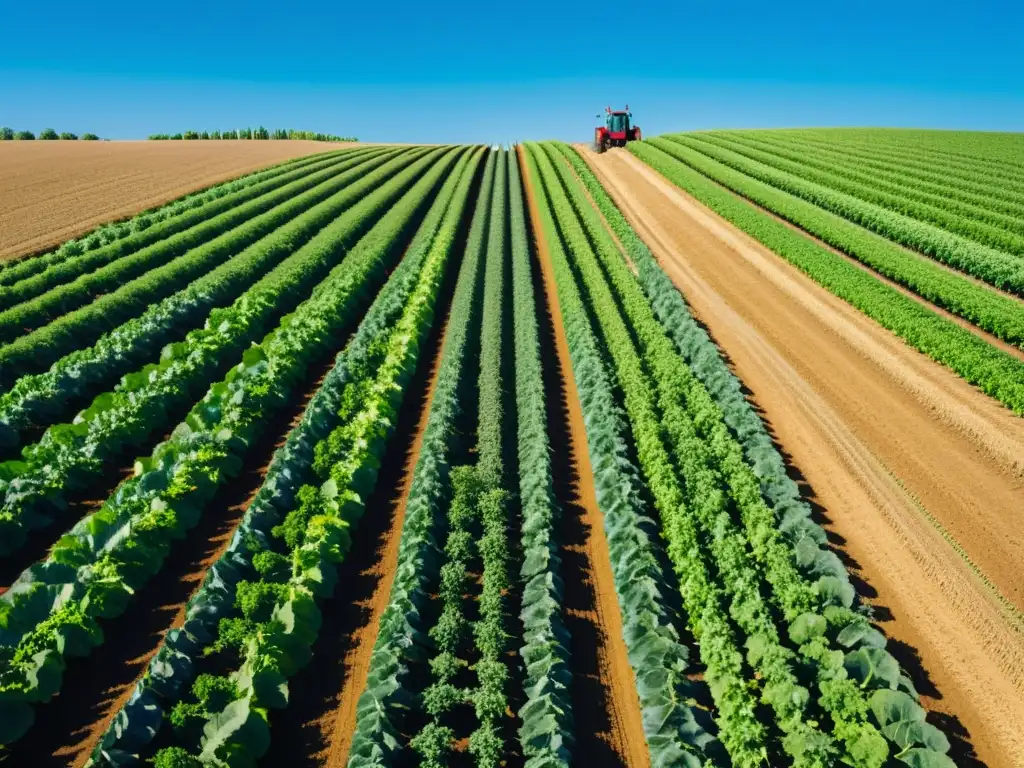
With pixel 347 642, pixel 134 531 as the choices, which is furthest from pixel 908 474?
pixel 134 531

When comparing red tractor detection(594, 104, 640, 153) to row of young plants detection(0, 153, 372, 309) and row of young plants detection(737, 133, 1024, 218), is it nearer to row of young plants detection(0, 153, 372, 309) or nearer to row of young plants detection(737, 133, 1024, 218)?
row of young plants detection(737, 133, 1024, 218)

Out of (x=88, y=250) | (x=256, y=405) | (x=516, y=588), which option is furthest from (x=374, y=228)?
(x=516, y=588)

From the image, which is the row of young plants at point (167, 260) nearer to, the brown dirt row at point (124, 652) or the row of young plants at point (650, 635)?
the brown dirt row at point (124, 652)

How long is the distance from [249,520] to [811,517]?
12.9 meters

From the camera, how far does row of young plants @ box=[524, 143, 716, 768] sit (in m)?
8.75

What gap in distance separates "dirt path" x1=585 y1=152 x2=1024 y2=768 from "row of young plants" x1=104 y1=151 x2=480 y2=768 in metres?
11.2

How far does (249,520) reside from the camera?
41.7 feet

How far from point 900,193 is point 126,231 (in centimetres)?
5019

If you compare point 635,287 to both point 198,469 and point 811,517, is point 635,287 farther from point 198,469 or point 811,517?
point 198,469

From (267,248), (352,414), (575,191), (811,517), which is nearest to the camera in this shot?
(811,517)

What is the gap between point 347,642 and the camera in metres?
11.0

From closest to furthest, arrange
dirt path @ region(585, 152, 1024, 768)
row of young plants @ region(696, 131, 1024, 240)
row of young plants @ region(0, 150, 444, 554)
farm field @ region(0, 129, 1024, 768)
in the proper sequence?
farm field @ region(0, 129, 1024, 768)
dirt path @ region(585, 152, 1024, 768)
row of young plants @ region(0, 150, 444, 554)
row of young plants @ region(696, 131, 1024, 240)

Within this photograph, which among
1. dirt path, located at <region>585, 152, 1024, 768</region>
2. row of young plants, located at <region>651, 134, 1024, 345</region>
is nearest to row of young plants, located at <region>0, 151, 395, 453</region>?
dirt path, located at <region>585, 152, 1024, 768</region>

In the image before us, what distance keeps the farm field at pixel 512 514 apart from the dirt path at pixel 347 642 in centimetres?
6
